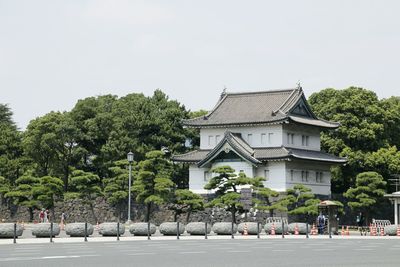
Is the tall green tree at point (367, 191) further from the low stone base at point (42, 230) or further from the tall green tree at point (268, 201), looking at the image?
the low stone base at point (42, 230)

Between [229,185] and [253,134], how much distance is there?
10846 mm

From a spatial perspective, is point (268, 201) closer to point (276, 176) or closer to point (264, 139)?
point (276, 176)

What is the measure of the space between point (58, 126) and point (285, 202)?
24.6m

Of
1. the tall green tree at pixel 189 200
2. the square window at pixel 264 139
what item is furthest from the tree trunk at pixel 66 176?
the square window at pixel 264 139

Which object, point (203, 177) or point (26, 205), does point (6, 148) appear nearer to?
point (26, 205)

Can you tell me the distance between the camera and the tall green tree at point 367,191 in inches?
2650

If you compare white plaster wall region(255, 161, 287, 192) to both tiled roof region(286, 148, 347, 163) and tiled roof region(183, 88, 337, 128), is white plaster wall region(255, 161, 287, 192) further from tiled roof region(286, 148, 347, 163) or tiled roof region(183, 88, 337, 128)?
tiled roof region(183, 88, 337, 128)

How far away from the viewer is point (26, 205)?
243 ft

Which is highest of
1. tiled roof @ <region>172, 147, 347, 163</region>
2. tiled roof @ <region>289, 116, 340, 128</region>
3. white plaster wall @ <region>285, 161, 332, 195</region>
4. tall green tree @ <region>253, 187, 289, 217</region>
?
tiled roof @ <region>289, 116, 340, 128</region>

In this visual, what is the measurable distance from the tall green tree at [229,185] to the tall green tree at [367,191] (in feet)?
28.5

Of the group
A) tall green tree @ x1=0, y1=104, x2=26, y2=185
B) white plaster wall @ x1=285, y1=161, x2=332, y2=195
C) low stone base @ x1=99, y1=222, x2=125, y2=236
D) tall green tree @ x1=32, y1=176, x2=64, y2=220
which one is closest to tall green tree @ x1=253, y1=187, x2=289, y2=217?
white plaster wall @ x1=285, y1=161, x2=332, y2=195

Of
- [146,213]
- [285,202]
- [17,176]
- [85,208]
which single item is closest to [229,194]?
[285,202]

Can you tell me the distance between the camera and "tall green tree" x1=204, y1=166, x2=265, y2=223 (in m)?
61.9

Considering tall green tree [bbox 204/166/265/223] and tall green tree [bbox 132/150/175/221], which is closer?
tall green tree [bbox 204/166/265/223]
